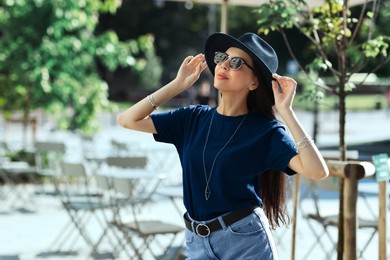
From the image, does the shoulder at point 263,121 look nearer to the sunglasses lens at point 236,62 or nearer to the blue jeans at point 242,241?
the sunglasses lens at point 236,62

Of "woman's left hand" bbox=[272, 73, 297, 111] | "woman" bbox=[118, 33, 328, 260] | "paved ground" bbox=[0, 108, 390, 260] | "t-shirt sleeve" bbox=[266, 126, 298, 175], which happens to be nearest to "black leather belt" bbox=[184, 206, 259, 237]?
"woman" bbox=[118, 33, 328, 260]

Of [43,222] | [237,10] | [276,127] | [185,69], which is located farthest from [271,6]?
[237,10]

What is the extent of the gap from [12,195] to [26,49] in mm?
2830

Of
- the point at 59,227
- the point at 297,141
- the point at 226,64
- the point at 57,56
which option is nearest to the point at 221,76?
the point at 226,64

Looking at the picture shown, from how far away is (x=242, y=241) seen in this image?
3139mm

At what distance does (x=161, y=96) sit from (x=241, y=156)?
0.56 metres

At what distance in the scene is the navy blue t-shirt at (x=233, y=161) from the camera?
314 centimetres

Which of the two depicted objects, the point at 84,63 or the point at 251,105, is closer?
the point at 251,105

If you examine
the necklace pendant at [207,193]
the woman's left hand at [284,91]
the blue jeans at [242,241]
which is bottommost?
the blue jeans at [242,241]

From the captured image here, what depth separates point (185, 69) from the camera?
11.7 ft

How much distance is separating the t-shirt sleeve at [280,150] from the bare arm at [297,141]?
3cm

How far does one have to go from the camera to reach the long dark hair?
3318 millimetres

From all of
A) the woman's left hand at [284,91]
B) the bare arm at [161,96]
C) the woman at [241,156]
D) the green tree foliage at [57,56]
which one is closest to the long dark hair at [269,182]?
the woman at [241,156]

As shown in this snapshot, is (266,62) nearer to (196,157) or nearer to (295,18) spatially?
(196,157)
